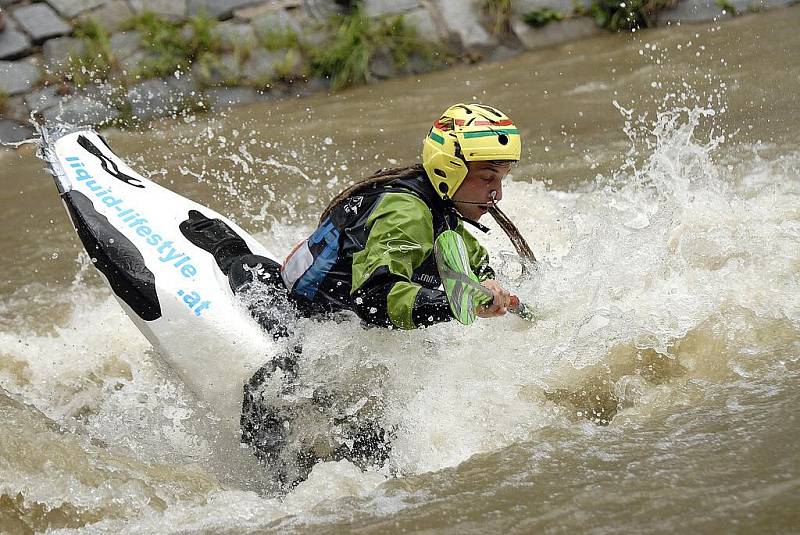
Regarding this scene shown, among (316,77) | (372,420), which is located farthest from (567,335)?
(316,77)

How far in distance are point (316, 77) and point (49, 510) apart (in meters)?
6.37

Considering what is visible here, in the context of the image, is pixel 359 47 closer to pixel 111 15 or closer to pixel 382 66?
pixel 382 66

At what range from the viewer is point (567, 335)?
4.36 m

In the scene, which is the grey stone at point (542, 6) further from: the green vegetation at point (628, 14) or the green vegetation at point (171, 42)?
the green vegetation at point (171, 42)

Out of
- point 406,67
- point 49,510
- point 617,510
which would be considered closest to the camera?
point 617,510

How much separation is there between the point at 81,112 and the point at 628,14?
545 centimetres

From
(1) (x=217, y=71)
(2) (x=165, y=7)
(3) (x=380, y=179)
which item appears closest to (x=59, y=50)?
(2) (x=165, y=7)

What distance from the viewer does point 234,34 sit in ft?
30.5

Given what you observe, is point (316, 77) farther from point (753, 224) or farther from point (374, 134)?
point (753, 224)

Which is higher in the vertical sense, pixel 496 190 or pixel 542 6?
pixel 496 190

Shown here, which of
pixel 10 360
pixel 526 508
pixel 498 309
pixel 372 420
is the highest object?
pixel 498 309

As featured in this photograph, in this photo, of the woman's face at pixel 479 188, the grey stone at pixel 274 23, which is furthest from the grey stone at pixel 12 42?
the woman's face at pixel 479 188

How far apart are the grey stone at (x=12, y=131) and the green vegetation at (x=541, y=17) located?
16.2ft

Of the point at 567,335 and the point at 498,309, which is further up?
the point at 498,309
